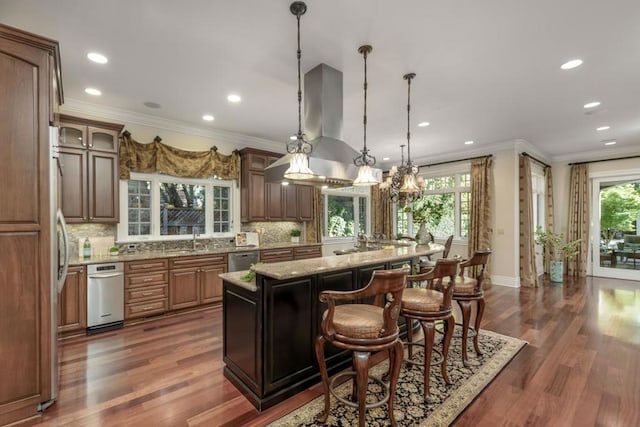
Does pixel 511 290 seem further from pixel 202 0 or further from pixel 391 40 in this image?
pixel 202 0

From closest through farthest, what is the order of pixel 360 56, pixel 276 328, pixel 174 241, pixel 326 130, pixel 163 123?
pixel 276 328
pixel 360 56
pixel 326 130
pixel 163 123
pixel 174 241

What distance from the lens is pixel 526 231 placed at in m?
6.17

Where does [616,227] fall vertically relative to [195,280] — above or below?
above

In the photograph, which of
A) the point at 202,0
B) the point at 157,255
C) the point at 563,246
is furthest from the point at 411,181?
the point at 563,246

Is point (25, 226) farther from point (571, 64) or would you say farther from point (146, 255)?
point (571, 64)

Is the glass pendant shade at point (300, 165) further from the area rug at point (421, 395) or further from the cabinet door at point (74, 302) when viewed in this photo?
the cabinet door at point (74, 302)

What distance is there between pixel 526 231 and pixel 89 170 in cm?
778

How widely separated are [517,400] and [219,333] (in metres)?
3.14

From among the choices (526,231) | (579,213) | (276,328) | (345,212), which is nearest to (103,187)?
(276,328)

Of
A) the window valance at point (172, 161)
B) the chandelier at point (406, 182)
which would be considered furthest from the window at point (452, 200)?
the window valance at point (172, 161)

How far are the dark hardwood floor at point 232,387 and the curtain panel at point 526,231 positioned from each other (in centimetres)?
182

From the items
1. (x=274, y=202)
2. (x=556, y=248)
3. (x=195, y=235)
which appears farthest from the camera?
(x=556, y=248)

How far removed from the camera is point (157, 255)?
4.24 metres

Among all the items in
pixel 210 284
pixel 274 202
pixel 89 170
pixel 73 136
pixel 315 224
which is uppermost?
pixel 73 136
